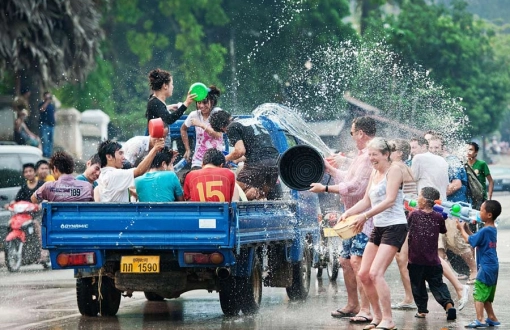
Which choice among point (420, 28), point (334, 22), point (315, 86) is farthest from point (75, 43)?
point (420, 28)

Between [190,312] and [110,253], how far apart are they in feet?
4.78

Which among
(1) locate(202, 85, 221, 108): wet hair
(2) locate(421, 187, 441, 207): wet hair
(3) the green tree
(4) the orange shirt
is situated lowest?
(2) locate(421, 187, 441, 207): wet hair

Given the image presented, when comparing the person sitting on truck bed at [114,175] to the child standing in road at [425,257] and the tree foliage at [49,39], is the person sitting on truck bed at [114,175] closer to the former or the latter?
the child standing in road at [425,257]

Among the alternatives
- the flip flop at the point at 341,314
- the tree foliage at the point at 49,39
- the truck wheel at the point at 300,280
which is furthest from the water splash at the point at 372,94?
the tree foliage at the point at 49,39

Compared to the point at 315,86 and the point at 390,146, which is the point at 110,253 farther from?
the point at 315,86

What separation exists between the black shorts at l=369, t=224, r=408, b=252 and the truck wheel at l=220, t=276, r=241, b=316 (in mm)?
A: 1571

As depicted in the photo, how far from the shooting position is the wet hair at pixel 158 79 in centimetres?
1359

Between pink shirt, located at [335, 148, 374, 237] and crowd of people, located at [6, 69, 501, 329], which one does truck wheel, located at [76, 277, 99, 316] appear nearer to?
crowd of people, located at [6, 69, 501, 329]

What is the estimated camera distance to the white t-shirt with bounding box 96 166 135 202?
493 inches

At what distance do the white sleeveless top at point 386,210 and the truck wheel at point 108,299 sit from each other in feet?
9.06

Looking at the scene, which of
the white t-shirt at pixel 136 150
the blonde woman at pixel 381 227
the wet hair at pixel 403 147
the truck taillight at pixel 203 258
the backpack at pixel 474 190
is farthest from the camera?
the backpack at pixel 474 190

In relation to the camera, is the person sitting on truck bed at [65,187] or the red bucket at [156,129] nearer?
the red bucket at [156,129]

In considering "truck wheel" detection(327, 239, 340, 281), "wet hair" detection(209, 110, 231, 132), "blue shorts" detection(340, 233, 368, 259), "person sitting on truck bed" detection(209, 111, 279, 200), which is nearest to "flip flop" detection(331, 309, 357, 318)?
"blue shorts" detection(340, 233, 368, 259)

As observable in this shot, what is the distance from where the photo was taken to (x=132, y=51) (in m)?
47.8
